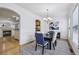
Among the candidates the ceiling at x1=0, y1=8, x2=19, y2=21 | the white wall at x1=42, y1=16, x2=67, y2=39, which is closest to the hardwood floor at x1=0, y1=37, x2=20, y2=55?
the ceiling at x1=0, y1=8, x2=19, y2=21

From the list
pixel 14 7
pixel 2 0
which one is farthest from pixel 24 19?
pixel 2 0

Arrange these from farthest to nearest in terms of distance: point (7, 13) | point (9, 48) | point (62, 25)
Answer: point (62, 25) → point (7, 13) → point (9, 48)

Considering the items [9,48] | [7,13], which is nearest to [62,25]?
[7,13]

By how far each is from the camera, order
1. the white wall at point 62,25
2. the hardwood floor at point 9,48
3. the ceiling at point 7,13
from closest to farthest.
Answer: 1. the hardwood floor at point 9,48
2. the ceiling at point 7,13
3. the white wall at point 62,25

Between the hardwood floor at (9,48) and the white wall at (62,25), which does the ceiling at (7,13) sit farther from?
the white wall at (62,25)

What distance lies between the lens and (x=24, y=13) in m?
6.06


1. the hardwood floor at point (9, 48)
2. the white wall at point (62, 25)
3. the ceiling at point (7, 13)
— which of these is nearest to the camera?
the hardwood floor at point (9, 48)

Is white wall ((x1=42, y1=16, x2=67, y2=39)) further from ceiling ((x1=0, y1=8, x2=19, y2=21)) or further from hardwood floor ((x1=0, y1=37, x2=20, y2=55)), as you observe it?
hardwood floor ((x1=0, y1=37, x2=20, y2=55))

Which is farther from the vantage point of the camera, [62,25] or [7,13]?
[62,25]

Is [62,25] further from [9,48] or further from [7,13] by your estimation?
[9,48]

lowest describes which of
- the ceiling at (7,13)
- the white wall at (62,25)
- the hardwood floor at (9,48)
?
the hardwood floor at (9,48)

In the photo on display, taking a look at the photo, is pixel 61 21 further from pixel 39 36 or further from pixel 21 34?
pixel 39 36

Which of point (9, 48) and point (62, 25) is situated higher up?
point (62, 25)

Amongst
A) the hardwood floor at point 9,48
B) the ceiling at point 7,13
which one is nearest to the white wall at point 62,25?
the ceiling at point 7,13
